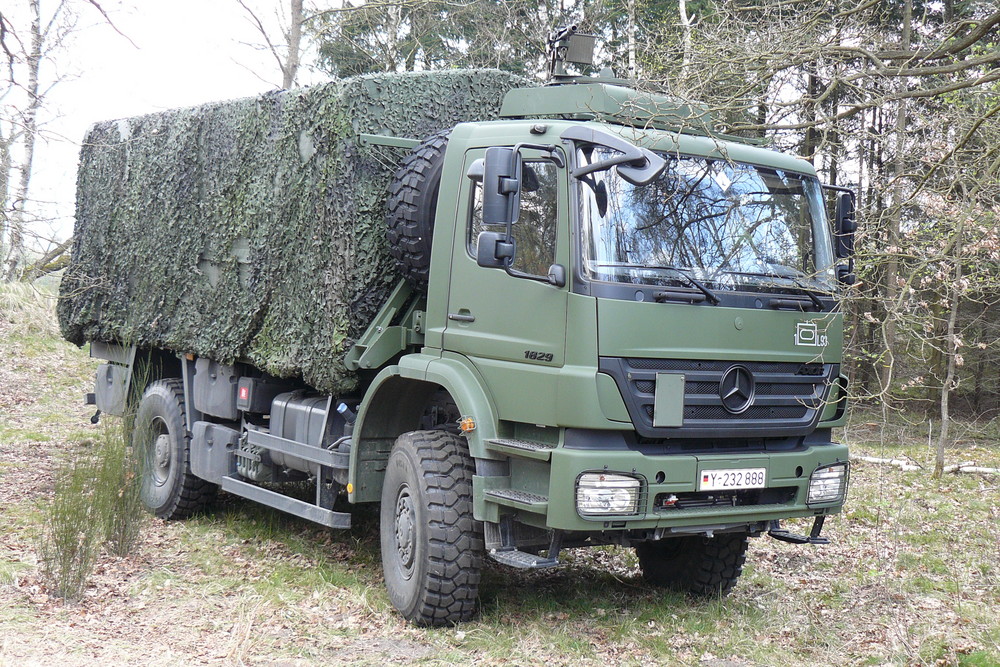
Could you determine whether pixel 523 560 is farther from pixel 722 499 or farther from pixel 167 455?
pixel 167 455

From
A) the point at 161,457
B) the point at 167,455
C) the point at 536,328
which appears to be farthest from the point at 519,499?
the point at 161,457

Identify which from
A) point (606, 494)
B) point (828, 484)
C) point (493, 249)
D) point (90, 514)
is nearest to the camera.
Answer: point (606, 494)

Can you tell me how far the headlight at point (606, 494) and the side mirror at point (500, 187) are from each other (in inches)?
53.3

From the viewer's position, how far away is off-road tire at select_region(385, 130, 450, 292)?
6.10 metres

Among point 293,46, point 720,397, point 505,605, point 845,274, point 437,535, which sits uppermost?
point 293,46

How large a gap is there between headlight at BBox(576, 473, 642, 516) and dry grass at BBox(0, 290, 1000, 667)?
0.89 meters

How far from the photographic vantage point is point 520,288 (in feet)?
17.4

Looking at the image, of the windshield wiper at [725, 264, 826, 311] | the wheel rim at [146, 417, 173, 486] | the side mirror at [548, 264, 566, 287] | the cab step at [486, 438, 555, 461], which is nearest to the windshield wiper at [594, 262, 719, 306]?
the side mirror at [548, 264, 566, 287]

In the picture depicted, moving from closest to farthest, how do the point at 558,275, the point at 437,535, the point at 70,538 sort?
1. the point at 558,275
2. the point at 437,535
3. the point at 70,538

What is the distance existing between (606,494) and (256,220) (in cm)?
383

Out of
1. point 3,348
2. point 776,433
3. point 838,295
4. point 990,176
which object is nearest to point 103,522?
point 776,433

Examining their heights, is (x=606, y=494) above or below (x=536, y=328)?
below

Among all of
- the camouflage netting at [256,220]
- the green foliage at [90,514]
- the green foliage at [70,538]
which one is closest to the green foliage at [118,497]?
the green foliage at [90,514]

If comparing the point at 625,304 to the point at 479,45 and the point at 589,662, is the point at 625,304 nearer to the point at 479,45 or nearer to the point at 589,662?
the point at 589,662
